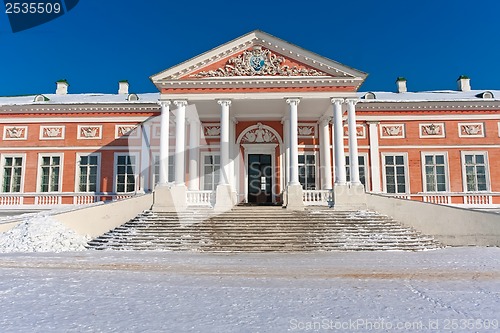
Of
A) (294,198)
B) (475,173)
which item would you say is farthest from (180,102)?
(475,173)

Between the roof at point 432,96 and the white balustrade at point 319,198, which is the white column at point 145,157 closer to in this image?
the white balustrade at point 319,198

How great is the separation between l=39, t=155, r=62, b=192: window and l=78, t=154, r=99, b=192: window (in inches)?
42.9

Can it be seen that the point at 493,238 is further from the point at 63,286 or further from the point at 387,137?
the point at 63,286

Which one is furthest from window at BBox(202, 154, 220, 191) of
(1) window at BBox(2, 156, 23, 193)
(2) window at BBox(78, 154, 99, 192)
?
(1) window at BBox(2, 156, 23, 193)

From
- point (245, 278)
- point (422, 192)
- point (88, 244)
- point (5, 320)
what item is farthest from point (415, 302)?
point (422, 192)

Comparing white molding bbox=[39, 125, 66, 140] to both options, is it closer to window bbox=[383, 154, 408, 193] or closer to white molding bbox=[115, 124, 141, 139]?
white molding bbox=[115, 124, 141, 139]

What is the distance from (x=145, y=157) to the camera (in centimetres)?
1845

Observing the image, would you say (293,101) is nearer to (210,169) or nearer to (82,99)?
(210,169)

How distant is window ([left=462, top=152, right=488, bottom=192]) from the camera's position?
17.5 metres

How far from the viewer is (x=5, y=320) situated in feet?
12.4

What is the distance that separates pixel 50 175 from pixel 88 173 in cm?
201

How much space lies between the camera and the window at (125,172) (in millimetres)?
18406

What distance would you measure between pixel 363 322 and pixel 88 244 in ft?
Answer: 29.8

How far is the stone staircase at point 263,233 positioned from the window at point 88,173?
266 inches
